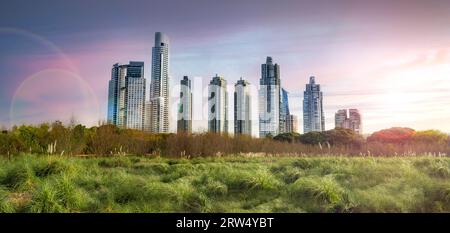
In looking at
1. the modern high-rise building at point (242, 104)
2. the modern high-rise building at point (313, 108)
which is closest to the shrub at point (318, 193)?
the modern high-rise building at point (313, 108)

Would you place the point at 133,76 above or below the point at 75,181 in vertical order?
above

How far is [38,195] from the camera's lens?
3.42 metres

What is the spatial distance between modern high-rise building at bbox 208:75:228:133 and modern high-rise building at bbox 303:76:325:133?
70cm

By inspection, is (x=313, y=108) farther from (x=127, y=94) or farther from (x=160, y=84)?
(x=127, y=94)

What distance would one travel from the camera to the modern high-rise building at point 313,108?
3355mm

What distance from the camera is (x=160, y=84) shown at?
341 centimetres

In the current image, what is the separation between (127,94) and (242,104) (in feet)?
3.28

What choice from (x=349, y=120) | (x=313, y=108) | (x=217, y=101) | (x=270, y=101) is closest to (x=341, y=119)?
(x=349, y=120)
